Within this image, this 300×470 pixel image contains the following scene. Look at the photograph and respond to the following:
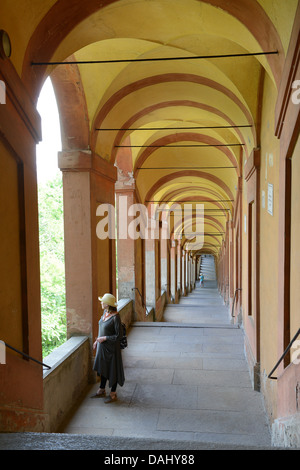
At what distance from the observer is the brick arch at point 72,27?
398 centimetres

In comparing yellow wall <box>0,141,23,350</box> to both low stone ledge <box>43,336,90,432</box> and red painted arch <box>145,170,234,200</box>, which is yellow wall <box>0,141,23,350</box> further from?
red painted arch <box>145,170,234,200</box>

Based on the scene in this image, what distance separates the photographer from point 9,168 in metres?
3.66

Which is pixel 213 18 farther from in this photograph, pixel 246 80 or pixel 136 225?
pixel 136 225

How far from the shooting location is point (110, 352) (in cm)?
577

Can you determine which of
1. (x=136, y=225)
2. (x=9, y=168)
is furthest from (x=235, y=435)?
(x=136, y=225)

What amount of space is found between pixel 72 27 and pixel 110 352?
4.41 meters

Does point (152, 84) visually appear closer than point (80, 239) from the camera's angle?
No

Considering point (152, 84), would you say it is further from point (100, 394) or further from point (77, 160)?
point (100, 394)

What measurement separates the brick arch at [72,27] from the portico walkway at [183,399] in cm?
384

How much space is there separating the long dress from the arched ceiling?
323 cm

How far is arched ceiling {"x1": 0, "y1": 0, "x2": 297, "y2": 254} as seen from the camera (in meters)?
4.00

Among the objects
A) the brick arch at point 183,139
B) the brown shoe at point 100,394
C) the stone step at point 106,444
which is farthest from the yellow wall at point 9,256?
the brick arch at point 183,139

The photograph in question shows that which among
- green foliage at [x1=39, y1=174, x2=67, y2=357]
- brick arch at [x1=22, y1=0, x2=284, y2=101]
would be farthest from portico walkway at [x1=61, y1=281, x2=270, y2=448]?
green foliage at [x1=39, y1=174, x2=67, y2=357]

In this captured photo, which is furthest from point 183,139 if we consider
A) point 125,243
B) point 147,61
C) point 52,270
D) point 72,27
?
point 52,270
